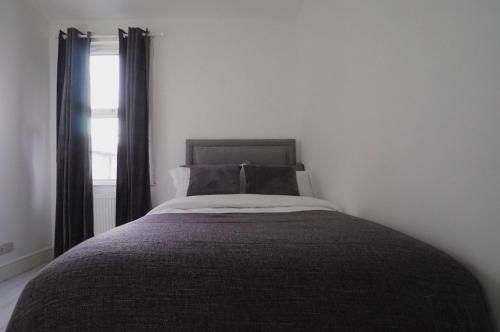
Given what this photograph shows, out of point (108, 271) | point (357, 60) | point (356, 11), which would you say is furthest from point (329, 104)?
point (108, 271)

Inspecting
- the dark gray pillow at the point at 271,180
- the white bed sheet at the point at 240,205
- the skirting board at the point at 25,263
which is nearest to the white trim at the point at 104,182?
the skirting board at the point at 25,263

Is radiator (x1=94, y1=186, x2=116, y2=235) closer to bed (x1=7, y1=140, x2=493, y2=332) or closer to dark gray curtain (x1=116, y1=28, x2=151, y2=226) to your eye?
dark gray curtain (x1=116, y1=28, x2=151, y2=226)

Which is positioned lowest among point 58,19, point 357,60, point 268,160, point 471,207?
point 471,207

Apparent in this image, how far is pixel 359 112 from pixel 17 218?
10.4 feet

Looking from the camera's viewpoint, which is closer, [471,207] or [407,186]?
[471,207]

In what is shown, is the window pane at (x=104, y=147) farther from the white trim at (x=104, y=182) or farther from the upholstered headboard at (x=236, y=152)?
the upholstered headboard at (x=236, y=152)

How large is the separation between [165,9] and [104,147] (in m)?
1.71

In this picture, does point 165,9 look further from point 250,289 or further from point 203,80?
point 250,289

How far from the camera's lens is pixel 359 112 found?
1.58 metres

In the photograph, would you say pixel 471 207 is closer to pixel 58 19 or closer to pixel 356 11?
pixel 356 11

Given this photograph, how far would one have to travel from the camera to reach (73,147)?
256 centimetres

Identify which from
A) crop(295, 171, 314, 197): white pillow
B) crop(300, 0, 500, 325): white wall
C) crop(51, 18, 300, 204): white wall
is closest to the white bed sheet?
crop(300, 0, 500, 325): white wall

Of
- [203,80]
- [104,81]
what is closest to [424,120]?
[203,80]

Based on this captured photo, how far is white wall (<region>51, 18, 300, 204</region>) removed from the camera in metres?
2.76
